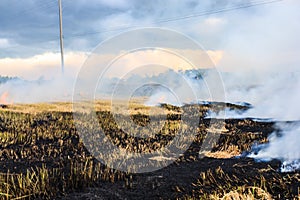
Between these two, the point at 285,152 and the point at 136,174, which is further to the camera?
the point at 285,152

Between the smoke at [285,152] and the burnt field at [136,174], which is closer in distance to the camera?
the burnt field at [136,174]

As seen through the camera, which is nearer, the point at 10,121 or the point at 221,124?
the point at 221,124

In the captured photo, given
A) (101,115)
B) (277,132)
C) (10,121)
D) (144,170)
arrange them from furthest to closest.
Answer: (101,115), (10,121), (277,132), (144,170)

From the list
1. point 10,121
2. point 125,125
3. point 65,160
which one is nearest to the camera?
point 65,160

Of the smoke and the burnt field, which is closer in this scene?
the burnt field

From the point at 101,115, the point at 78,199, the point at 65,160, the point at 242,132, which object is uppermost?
the point at 101,115

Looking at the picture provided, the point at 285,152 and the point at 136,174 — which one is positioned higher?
the point at 285,152

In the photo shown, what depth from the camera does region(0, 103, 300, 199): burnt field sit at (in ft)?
20.9

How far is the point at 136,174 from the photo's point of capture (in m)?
7.53

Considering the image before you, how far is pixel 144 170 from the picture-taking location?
25.6 feet

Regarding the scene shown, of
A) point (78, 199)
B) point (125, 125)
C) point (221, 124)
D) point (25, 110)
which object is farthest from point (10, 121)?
point (78, 199)

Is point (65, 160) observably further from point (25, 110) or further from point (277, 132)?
point (25, 110)

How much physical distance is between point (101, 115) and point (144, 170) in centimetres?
810

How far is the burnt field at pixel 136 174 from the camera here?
6.38 meters
